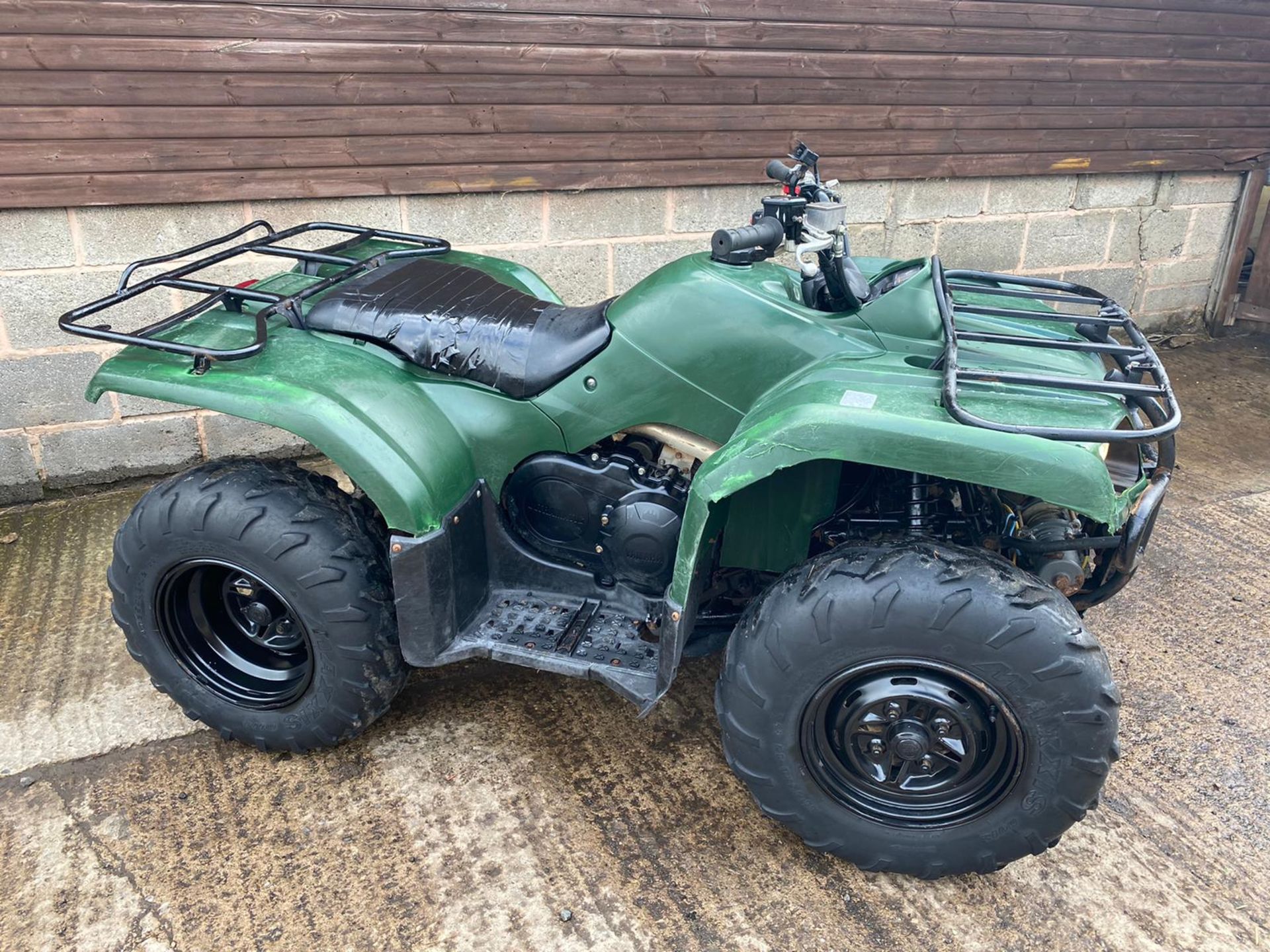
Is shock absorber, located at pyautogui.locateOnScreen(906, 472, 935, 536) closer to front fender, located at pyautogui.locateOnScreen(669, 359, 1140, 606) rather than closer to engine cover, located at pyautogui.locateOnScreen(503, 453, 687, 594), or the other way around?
front fender, located at pyautogui.locateOnScreen(669, 359, 1140, 606)

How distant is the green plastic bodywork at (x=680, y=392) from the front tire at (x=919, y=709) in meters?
0.28

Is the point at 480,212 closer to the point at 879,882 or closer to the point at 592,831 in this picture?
the point at 592,831

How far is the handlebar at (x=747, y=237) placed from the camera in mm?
2410

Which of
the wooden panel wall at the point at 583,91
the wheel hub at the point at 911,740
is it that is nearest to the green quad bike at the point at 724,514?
the wheel hub at the point at 911,740

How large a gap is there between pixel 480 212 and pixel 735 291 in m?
2.30

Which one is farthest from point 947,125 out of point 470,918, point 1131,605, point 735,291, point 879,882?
point 470,918

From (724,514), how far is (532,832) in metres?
0.97

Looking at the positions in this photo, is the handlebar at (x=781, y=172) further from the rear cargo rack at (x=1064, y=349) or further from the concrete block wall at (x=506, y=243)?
the concrete block wall at (x=506, y=243)

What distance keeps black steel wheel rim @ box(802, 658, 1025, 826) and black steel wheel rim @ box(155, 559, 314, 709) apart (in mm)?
1400

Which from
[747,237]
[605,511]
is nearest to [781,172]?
[747,237]

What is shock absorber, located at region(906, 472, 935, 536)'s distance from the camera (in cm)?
245

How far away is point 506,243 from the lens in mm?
4535

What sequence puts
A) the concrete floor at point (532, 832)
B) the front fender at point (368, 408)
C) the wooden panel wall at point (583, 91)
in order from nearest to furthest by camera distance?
the concrete floor at point (532, 832) < the front fender at point (368, 408) < the wooden panel wall at point (583, 91)

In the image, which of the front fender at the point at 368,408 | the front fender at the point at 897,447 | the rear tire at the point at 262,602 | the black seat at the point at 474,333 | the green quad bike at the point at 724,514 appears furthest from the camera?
the black seat at the point at 474,333
